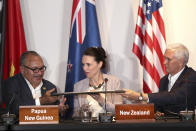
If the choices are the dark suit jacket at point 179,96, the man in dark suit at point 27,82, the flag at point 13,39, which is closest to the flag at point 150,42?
the dark suit jacket at point 179,96

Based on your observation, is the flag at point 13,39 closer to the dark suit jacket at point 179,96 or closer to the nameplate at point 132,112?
the dark suit jacket at point 179,96

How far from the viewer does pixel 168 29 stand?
543 cm

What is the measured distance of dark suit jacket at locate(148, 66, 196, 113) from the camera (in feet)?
13.0

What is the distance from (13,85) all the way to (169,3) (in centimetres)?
232

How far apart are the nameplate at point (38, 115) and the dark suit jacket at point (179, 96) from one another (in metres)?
1.07

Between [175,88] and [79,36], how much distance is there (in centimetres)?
146

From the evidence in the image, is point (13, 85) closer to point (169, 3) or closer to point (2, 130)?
point (2, 130)

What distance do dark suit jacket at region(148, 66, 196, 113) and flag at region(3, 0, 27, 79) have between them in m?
1.83

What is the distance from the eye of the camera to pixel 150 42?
16.6 ft

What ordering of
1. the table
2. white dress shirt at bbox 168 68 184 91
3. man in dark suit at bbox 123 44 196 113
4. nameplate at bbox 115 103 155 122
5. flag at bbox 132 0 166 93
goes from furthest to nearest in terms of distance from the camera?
flag at bbox 132 0 166 93
white dress shirt at bbox 168 68 184 91
man in dark suit at bbox 123 44 196 113
nameplate at bbox 115 103 155 122
the table

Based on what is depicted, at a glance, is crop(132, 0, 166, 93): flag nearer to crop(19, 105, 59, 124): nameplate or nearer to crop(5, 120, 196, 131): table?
crop(5, 120, 196, 131): table

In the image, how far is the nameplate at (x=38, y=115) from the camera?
3223 mm

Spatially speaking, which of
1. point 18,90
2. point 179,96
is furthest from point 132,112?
point 18,90

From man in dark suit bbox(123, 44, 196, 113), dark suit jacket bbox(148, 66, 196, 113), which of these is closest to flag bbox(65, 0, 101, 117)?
man in dark suit bbox(123, 44, 196, 113)
